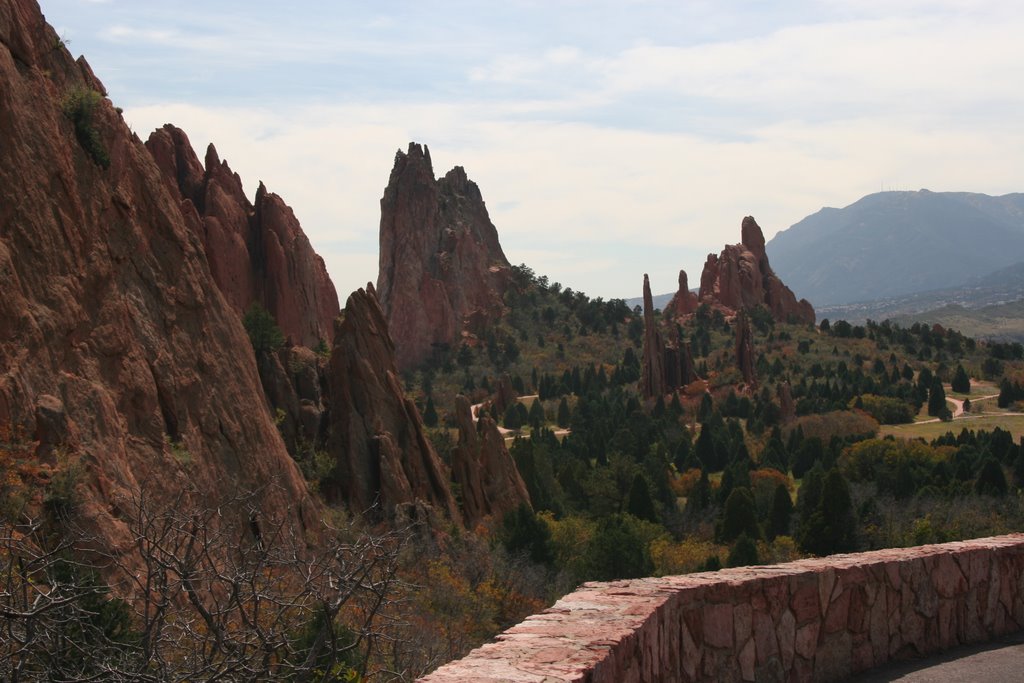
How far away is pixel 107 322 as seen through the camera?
24406 millimetres

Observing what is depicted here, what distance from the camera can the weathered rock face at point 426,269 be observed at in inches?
5492

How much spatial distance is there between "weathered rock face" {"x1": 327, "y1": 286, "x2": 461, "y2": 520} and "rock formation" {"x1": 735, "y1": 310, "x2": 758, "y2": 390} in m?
70.1

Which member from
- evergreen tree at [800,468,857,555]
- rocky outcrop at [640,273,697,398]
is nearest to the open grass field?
rocky outcrop at [640,273,697,398]

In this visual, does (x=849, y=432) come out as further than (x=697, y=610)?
Yes

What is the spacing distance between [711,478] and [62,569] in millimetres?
63886

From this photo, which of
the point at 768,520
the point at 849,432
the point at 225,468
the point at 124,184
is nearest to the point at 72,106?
the point at 124,184

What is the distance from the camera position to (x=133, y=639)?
40.9 ft

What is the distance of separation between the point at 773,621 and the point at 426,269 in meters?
142

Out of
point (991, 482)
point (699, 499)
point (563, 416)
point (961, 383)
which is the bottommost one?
point (699, 499)

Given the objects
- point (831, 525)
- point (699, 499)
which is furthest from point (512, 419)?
point (831, 525)

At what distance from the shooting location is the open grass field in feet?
287

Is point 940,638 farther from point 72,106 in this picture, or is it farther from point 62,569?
point 72,106

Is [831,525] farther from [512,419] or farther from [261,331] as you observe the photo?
[512,419]

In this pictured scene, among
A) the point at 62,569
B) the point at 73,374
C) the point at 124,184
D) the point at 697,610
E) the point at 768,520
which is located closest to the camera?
the point at 697,610
